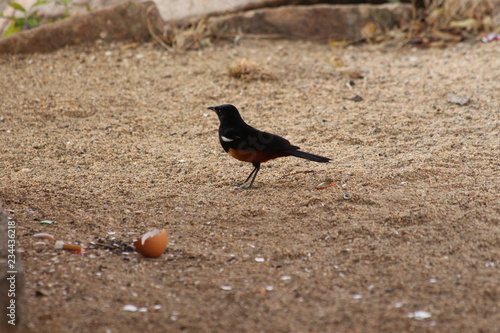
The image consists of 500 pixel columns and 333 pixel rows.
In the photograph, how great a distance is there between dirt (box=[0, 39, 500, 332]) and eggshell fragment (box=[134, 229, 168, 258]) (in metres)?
0.05

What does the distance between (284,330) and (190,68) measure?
212 inches

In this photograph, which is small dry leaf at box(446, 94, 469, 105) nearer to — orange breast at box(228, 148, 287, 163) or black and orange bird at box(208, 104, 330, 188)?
black and orange bird at box(208, 104, 330, 188)

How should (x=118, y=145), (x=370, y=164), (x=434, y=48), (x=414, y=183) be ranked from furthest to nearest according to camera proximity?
(x=434, y=48)
(x=118, y=145)
(x=370, y=164)
(x=414, y=183)

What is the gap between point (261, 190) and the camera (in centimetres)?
450

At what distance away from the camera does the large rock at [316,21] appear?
332 inches

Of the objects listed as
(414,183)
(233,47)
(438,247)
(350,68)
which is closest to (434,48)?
(350,68)

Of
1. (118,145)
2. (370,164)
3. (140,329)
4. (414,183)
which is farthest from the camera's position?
(118,145)

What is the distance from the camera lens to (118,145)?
5535mm

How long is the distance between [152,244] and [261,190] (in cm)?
144

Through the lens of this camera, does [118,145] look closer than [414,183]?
No

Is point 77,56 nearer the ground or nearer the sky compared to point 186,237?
nearer the sky

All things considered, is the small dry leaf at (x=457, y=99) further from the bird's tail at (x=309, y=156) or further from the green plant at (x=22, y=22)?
the green plant at (x=22, y=22)

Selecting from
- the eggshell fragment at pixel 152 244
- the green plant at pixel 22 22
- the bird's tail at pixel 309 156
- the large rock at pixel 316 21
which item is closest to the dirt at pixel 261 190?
the eggshell fragment at pixel 152 244

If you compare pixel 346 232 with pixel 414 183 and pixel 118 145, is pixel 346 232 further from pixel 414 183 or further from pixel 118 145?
pixel 118 145
